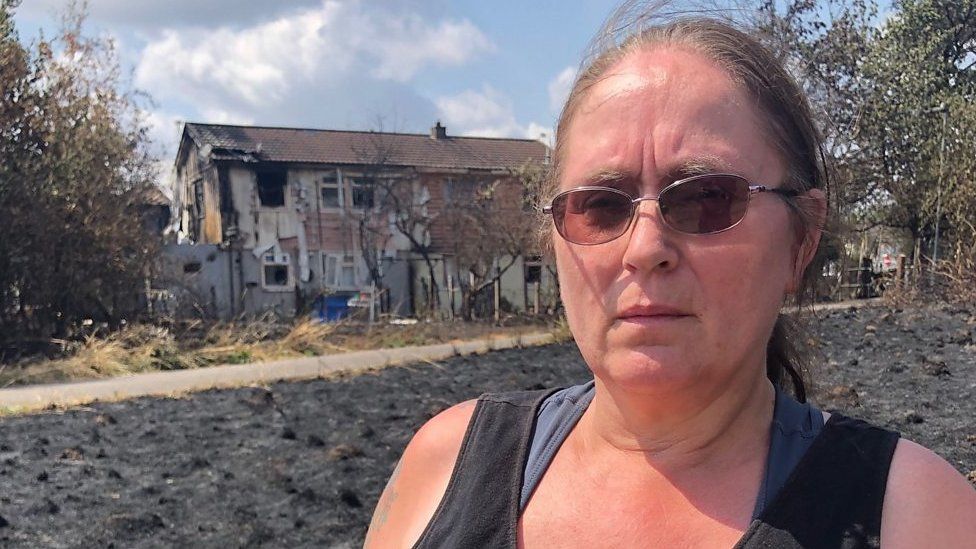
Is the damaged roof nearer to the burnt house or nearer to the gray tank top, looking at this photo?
the burnt house

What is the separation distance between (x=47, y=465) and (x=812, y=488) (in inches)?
226

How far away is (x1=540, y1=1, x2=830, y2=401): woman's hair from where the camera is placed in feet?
4.46

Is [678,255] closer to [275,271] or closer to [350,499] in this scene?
[350,499]

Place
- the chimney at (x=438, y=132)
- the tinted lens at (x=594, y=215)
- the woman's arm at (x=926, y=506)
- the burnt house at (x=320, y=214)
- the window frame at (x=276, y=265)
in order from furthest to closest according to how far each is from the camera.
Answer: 1. the chimney at (x=438, y=132)
2. the window frame at (x=276, y=265)
3. the burnt house at (x=320, y=214)
4. the tinted lens at (x=594, y=215)
5. the woman's arm at (x=926, y=506)

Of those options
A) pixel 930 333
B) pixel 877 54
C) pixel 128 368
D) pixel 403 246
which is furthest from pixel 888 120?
pixel 403 246

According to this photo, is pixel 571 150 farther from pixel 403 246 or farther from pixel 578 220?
pixel 403 246

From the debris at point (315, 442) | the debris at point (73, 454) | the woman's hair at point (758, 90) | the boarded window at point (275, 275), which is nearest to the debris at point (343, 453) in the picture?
the debris at point (315, 442)

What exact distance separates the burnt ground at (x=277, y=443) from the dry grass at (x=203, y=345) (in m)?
2.78

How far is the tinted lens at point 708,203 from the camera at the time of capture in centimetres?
127

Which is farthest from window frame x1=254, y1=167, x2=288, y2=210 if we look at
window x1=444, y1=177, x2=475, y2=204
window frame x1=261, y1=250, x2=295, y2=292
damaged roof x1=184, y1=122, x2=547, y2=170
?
window x1=444, y1=177, x2=475, y2=204

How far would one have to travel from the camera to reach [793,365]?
1.69 m

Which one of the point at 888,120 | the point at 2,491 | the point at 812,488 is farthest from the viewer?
the point at 888,120

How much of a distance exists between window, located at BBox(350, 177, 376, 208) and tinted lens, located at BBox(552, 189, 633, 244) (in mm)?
23196

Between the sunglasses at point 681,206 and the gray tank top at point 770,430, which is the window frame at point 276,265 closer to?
the gray tank top at point 770,430
